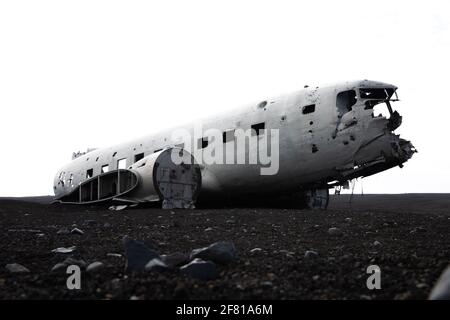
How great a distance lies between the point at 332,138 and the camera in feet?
48.6

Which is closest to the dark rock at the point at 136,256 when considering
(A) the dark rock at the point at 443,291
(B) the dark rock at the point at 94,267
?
(B) the dark rock at the point at 94,267

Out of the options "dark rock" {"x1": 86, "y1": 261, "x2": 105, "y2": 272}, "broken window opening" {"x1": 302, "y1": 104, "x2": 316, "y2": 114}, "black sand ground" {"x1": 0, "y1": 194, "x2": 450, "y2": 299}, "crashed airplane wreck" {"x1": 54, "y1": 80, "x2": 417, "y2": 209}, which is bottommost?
"black sand ground" {"x1": 0, "y1": 194, "x2": 450, "y2": 299}

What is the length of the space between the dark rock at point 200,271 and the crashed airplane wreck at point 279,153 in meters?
11.3

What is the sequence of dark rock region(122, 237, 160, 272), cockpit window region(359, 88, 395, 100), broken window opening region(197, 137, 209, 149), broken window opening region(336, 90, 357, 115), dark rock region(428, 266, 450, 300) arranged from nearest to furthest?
dark rock region(428, 266, 450, 300), dark rock region(122, 237, 160, 272), cockpit window region(359, 88, 395, 100), broken window opening region(336, 90, 357, 115), broken window opening region(197, 137, 209, 149)

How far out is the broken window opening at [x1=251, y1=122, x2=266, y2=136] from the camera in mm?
16484

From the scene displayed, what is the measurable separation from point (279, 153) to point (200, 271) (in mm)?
12087

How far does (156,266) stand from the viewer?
425 cm

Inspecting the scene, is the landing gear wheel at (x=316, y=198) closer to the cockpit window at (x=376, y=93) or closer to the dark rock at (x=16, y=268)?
the cockpit window at (x=376, y=93)

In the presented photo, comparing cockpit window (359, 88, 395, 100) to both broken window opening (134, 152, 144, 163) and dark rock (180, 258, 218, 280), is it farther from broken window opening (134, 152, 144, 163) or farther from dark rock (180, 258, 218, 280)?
dark rock (180, 258, 218, 280)

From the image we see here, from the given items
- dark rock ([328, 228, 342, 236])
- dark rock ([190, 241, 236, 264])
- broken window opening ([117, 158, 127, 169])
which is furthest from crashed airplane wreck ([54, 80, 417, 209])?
dark rock ([190, 241, 236, 264])

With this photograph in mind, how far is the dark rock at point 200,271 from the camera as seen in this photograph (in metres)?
4.07

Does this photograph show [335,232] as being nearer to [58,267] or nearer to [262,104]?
[58,267]

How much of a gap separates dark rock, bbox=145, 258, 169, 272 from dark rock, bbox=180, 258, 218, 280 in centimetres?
20
